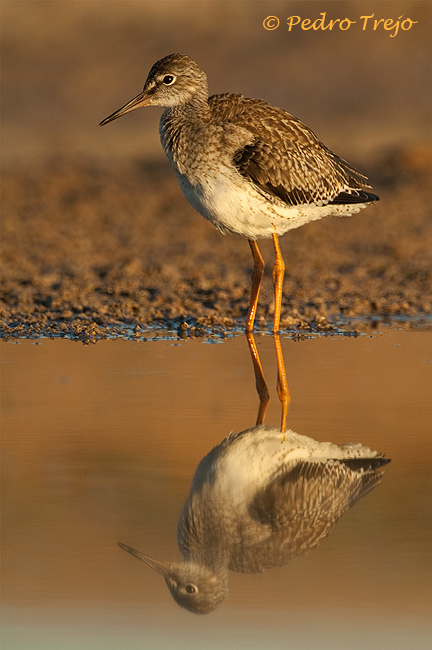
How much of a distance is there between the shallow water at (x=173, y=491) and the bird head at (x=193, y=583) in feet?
0.13

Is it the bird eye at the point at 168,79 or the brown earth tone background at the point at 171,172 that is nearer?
the bird eye at the point at 168,79

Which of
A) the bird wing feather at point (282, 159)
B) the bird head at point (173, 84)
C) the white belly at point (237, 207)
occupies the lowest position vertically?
the white belly at point (237, 207)

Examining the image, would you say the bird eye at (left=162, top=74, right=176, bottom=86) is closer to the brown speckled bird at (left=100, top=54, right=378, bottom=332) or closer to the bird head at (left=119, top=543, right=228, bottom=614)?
the brown speckled bird at (left=100, top=54, right=378, bottom=332)

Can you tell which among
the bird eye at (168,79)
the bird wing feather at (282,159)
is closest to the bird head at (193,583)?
the bird wing feather at (282,159)

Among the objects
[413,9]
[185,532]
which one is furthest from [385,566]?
[413,9]

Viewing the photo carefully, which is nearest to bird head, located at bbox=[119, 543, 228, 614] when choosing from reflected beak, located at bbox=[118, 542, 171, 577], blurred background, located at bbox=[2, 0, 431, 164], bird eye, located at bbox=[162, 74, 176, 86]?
reflected beak, located at bbox=[118, 542, 171, 577]

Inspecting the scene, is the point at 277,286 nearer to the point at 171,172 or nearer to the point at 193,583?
the point at 193,583

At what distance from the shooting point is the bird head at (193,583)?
424 centimetres

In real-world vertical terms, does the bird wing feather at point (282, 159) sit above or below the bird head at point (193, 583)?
above

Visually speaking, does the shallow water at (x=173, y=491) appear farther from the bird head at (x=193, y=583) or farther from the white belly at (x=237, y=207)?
the white belly at (x=237, y=207)

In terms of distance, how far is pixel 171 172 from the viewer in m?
18.3

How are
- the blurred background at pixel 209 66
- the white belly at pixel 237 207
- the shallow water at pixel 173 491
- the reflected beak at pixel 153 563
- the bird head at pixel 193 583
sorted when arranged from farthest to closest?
1. the blurred background at pixel 209 66
2. the white belly at pixel 237 207
3. the reflected beak at pixel 153 563
4. the bird head at pixel 193 583
5. the shallow water at pixel 173 491

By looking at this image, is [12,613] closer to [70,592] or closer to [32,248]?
[70,592]

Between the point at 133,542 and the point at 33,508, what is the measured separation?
62 centimetres
